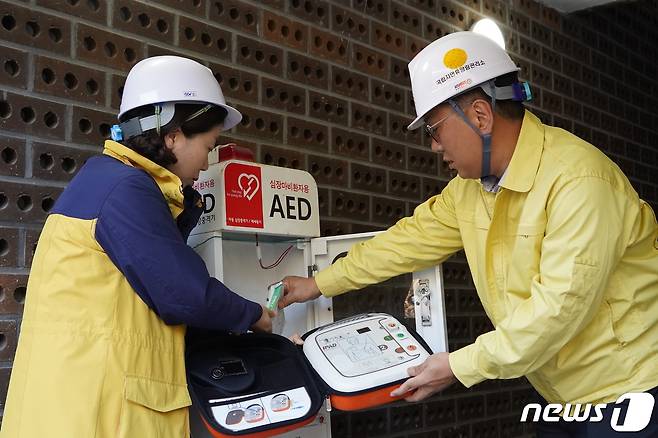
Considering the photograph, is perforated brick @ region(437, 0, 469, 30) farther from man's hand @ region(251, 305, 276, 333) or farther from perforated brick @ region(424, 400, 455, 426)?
man's hand @ region(251, 305, 276, 333)

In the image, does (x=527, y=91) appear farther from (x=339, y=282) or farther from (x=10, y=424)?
(x=10, y=424)

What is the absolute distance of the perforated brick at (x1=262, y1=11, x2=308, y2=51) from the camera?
311cm

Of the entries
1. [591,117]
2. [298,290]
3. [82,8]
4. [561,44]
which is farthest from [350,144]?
[591,117]

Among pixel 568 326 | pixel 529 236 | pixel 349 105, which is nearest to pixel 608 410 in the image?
pixel 568 326

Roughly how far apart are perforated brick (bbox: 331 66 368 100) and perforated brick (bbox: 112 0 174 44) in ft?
2.83

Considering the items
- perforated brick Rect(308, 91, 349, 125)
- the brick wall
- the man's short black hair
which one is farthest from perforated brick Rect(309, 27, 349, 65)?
the man's short black hair

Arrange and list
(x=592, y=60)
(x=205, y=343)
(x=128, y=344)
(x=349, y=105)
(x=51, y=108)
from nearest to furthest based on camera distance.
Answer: (x=128, y=344), (x=205, y=343), (x=51, y=108), (x=349, y=105), (x=592, y=60)

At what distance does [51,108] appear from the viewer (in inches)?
94.5

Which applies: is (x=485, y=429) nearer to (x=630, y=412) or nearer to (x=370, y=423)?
(x=370, y=423)

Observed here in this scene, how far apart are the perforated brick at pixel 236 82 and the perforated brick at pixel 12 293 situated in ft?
3.38

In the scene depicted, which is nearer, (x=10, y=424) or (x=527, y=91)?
(x=10, y=424)

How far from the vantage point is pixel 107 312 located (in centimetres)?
179

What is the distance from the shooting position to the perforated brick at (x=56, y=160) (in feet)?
7.74

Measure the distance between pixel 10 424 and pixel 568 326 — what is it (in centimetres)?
138
